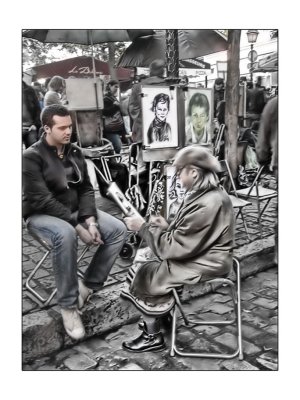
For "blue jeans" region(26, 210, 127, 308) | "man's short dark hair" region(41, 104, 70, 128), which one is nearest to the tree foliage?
"man's short dark hair" region(41, 104, 70, 128)

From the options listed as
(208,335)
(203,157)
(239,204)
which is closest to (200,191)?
(203,157)

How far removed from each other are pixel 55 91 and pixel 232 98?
128 cm

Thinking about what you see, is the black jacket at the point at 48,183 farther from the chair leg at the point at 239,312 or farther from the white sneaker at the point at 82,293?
the chair leg at the point at 239,312

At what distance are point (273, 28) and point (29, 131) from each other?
1.84 metres

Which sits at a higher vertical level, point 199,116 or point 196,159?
point 199,116

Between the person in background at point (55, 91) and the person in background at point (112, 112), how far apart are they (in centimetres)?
32

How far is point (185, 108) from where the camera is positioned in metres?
3.64

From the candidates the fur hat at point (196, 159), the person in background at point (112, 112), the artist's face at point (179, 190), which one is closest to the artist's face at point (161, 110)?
the person in background at point (112, 112)

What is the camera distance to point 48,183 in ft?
10.9

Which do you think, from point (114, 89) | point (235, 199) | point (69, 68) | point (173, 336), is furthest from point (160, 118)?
point (173, 336)

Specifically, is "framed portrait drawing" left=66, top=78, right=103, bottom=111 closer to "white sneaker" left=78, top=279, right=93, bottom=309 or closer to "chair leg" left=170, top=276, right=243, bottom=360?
"white sneaker" left=78, top=279, right=93, bottom=309

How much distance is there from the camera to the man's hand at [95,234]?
3490 mm

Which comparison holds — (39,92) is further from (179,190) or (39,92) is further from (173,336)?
(173,336)

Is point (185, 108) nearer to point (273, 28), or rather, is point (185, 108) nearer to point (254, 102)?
point (254, 102)
